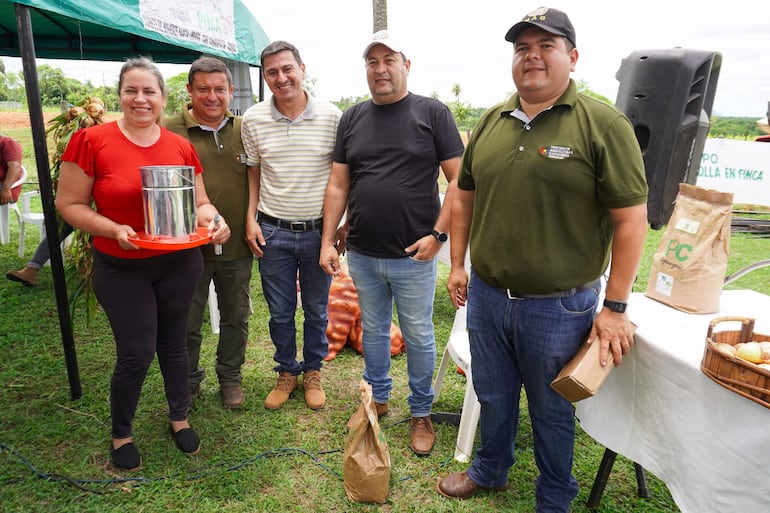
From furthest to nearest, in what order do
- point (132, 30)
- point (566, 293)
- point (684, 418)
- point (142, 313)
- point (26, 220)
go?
point (26, 220)
point (132, 30)
point (142, 313)
point (566, 293)
point (684, 418)

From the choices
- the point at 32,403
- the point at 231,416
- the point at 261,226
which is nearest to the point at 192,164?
the point at 261,226

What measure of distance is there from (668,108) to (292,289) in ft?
6.90

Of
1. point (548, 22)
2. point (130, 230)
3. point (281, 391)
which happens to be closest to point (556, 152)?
point (548, 22)

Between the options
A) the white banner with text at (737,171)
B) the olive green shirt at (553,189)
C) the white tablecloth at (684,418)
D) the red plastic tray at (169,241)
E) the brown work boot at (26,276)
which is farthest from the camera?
the white banner with text at (737,171)

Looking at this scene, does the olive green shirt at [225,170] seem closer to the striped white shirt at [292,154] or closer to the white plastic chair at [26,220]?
the striped white shirt at [292,154]

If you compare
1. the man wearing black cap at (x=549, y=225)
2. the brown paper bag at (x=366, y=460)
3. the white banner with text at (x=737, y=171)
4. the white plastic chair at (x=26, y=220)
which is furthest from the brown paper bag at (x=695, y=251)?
the white banner with text at (x=737, y=171)

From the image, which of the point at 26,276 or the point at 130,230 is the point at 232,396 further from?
the point at 26,276

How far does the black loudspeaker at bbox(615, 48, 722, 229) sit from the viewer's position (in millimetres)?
2271

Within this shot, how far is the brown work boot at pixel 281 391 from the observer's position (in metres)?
2.97

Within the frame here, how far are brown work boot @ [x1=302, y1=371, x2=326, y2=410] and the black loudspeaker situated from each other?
82.1 inches

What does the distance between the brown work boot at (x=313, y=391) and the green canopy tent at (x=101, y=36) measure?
1.37 metres

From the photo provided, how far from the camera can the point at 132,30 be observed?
3252 mm

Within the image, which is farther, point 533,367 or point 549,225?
point 533,367

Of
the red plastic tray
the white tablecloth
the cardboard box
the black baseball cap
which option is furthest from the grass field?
the black baseball cap
